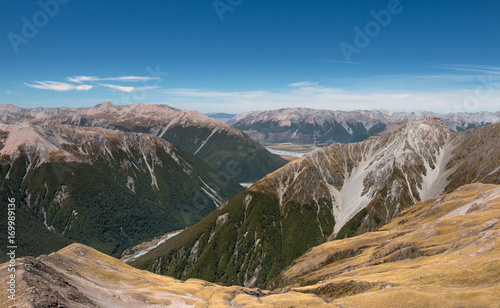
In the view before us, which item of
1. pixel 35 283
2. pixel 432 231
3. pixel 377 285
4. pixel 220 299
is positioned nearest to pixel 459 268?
pixel 377 285

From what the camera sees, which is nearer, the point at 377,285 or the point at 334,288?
the point at 377,285

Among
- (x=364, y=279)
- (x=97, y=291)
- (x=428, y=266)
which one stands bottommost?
(x=97, y=291)

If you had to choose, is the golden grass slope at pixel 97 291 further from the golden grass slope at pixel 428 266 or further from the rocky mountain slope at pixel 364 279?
the golden grass slope at pixel 428 266

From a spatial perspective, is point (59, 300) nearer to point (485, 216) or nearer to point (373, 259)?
point (373, 259)

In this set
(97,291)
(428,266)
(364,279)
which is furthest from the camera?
(364,279)

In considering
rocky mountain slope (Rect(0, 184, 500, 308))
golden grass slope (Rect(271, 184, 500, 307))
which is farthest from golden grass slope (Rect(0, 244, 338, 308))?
golden grass slope (Rect(271, 184, 500, 307))

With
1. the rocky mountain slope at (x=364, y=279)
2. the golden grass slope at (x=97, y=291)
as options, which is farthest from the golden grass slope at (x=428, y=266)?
the golden grass slope at (x=97, y=291)

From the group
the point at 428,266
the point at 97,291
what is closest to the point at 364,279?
the point at 428,266

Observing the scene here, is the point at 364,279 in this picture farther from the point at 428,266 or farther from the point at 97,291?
the point at 97,291
